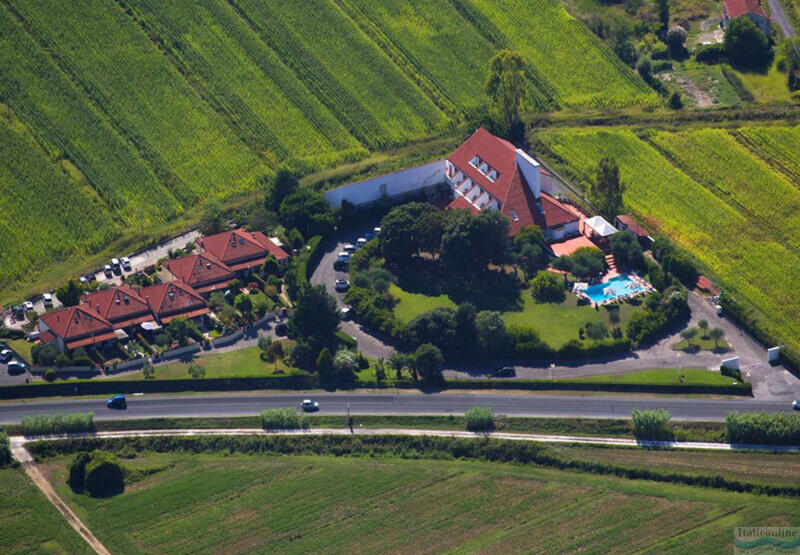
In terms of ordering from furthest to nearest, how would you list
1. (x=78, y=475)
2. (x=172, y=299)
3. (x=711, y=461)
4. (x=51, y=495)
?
(x=172, y=299) → (x=711, y=461) → (x=78, y=475) → (x=51, y=495)

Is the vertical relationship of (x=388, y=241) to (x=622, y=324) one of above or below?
above

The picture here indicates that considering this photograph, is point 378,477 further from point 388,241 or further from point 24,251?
point 24,251

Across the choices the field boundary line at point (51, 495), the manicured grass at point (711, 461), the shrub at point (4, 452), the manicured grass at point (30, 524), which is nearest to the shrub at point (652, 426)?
the manicured grass at point (711, 461)

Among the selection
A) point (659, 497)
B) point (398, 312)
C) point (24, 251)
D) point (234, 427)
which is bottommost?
point (659, 497)

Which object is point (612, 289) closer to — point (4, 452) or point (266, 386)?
point (266, 386)

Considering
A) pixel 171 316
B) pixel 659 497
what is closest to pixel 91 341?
pixel 171 316

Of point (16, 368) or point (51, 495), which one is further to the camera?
point (16, 368)

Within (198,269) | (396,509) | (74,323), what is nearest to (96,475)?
(74,323)
